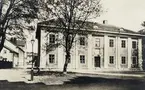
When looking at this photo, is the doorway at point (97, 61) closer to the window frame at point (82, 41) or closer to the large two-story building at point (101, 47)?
the large two-story building at point (101, 47)

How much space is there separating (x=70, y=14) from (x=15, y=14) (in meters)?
0.90

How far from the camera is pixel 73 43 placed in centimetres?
352

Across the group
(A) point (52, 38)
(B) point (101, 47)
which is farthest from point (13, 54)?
(B) point (101, 47)

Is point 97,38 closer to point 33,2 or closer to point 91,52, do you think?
point 91,52

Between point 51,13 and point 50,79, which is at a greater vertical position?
point 51,13

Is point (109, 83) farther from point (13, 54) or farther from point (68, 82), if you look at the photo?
point (13, 54)

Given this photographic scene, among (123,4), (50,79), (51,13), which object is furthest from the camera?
(51,13)

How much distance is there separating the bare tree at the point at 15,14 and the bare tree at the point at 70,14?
1.16 feet

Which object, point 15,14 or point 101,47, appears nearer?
point 15,14

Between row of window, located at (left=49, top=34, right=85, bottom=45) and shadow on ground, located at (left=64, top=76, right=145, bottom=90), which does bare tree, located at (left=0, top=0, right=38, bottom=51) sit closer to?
row of window, located at (left=49, top=34, right=85, bottom=45)

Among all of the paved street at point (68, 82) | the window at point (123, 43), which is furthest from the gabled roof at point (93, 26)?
the paved street at point (68, 82)

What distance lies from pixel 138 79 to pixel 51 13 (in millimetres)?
1707

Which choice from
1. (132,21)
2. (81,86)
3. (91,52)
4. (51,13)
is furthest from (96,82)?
(51,13)

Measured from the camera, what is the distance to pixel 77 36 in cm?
356
